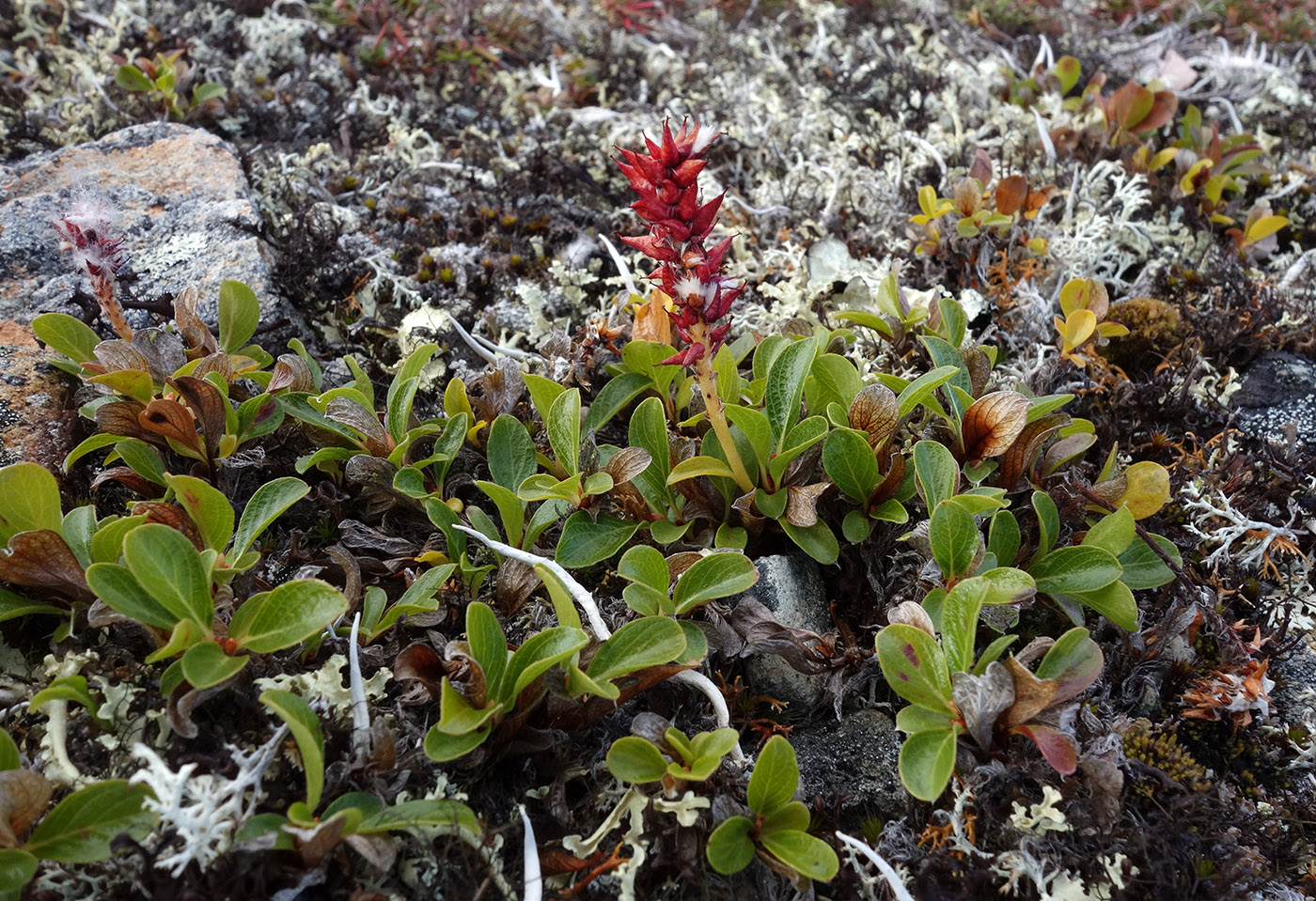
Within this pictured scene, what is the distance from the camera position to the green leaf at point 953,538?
2078mm

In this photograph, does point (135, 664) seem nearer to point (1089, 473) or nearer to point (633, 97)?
point (1089, 473)

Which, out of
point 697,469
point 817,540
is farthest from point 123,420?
point 817,540

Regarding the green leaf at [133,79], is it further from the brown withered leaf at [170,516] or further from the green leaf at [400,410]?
the brown withered leaf at [170,516]

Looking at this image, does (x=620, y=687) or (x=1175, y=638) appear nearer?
(x=620, y=687)

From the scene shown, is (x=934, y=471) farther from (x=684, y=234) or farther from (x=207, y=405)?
(x=207, y=405)

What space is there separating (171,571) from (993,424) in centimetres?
210

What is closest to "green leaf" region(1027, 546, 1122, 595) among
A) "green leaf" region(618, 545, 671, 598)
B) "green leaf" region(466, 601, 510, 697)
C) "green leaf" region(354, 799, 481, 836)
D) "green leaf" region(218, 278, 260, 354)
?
"green leaf" region(618, 545, 671, 598)

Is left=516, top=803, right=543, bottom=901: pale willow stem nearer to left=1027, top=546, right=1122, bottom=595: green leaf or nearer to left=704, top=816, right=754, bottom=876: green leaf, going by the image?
left=704, top=816, right=754, bottom=876: green leaf

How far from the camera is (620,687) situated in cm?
209

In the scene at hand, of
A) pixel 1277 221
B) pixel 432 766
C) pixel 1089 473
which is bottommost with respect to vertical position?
pixel 432 766

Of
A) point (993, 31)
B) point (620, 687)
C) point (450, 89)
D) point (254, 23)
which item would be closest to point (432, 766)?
point (620, 687)

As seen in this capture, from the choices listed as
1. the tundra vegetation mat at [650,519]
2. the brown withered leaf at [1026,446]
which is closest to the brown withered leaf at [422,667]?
the tundra vegetation mat at [650,519]

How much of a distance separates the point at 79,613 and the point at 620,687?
1.35m

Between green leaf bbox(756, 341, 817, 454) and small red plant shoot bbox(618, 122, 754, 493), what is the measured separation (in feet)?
1.07
